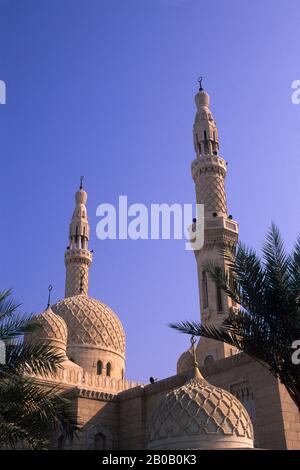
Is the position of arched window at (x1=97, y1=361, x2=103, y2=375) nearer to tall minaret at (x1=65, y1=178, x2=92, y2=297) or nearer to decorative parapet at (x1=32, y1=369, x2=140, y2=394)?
decorative parapet at (x1=32, y1=369, x2=140, y2=394)

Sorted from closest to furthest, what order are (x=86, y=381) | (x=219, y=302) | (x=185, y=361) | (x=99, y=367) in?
1. (x=86, y=381)
2. (x=219, y=302)
3. (x=185, y=361)
4. (x=99, y=367)

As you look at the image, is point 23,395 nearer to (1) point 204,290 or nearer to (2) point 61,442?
(2) point 61,442

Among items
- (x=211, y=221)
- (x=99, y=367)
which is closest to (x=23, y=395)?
(x=211, y=221)

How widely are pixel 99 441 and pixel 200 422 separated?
9800 millimetres

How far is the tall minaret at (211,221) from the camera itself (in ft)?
71.7

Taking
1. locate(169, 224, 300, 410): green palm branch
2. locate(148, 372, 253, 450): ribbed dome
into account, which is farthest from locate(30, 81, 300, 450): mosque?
locate(169, 224, 300, 410): green palm branch

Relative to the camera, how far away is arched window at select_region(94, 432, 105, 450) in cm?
1922

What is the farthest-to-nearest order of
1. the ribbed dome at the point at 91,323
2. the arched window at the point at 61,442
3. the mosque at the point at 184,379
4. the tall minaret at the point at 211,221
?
1. the ribbed dome at the point at 91,323
2. the tall minaret at the point at 211,221
3. the arched window at the point at 61,442
4. the mosque at the point at 184,379

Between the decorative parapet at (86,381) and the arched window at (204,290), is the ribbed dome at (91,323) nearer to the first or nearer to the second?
the decorative parapet at (86,381)

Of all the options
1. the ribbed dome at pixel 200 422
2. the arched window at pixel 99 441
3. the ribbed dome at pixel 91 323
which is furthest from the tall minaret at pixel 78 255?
the ribbed dome at pixel 200 422

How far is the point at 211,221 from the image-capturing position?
23.2m

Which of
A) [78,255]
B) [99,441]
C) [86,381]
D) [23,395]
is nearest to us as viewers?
[23,395]

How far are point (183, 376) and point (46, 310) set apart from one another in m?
8.44

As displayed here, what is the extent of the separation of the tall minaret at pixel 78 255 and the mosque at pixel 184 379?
0.19 feet
